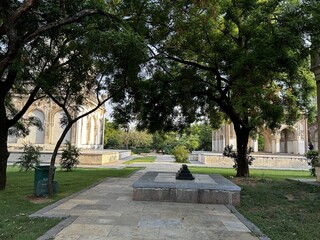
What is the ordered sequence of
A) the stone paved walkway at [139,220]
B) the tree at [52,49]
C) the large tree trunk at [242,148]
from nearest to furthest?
the stone paved walkway at [139,220]
the tree at [52,49]
the large tree trunk at [242,148]

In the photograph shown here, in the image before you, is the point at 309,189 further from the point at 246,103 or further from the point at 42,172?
the point at 42,172

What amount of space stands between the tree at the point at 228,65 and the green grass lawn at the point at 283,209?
9.05ft

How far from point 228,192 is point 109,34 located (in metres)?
5.05

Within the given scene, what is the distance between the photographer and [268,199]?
9578mm

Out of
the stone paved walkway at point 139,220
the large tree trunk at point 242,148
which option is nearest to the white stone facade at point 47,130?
the large tree trunk at point 242,148

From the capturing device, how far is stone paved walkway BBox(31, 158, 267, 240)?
5.46 metres

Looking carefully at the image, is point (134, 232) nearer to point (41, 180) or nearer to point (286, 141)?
point (41, 180)

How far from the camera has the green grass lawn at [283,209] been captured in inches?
243

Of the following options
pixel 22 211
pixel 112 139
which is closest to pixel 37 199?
pixel 22 211

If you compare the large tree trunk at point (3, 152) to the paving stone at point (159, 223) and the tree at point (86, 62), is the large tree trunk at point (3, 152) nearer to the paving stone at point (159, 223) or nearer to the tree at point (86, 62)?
the tree at point (86, 62)

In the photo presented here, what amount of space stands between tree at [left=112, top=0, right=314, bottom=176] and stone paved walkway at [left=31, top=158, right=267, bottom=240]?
4.77 metres

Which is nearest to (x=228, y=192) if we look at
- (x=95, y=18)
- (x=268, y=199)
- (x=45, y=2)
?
(x=268, y=199)

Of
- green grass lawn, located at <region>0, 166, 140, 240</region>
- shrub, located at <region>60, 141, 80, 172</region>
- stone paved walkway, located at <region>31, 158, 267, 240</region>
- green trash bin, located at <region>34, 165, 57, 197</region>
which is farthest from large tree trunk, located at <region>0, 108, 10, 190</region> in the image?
shrub, located at <region>60, 141, 80, 172</region>

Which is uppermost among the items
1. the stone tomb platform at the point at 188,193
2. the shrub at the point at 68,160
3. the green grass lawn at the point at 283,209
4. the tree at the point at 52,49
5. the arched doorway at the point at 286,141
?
the tree at the point at 52,49
